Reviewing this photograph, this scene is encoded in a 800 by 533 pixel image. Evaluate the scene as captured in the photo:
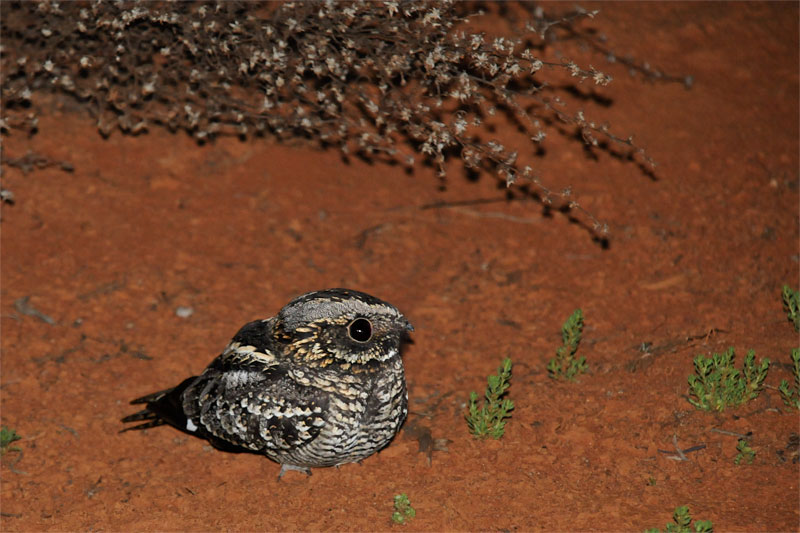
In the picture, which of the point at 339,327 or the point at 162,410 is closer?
the point at 339,327

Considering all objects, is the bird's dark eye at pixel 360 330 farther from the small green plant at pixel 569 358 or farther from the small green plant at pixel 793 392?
the small green plant at pixel 793 392

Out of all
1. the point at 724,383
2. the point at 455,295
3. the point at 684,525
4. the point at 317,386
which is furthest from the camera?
the point at 455,295

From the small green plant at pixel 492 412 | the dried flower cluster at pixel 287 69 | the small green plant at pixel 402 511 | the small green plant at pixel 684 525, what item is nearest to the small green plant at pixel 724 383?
the small green plant at pixel 684 525

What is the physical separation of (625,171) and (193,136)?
403cm

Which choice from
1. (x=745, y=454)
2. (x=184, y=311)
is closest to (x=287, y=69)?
(x=184, y=311)

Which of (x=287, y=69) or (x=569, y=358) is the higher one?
(x=287, y=69)

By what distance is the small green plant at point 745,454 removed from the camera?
4.34 m

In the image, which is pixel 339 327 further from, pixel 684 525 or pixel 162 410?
pixel 684 525

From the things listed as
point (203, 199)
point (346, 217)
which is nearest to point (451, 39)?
point (346, 217)

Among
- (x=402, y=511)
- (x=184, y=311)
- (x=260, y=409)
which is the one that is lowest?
(x=184, y=311)

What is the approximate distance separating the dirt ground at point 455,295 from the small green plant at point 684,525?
0.55 feet

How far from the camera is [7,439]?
4.86m

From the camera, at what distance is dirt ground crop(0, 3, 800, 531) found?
4410mm

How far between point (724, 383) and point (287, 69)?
399 centimetres
